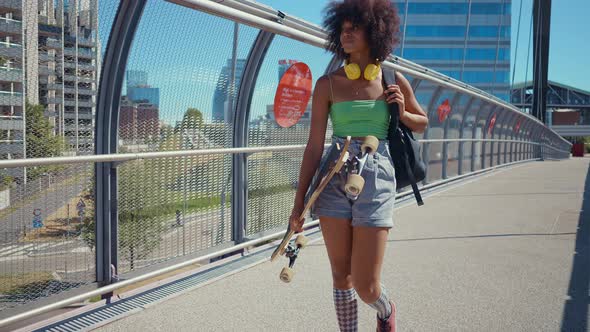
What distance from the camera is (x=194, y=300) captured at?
12.8ft

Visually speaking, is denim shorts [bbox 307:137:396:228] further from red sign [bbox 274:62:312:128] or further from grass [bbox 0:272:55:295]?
red sign [bbox 274:62:312:128]

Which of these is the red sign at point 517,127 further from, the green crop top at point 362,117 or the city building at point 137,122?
the green crop top at point 362,117

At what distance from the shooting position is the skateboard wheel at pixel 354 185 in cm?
248

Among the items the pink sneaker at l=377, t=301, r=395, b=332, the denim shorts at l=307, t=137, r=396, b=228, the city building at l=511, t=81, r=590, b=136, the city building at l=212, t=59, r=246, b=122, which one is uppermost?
the city building at l=511, t=81, r=590, b=136

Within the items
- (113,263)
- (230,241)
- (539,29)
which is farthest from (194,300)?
(539,29)

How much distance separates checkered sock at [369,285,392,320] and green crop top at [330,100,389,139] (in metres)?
0.71

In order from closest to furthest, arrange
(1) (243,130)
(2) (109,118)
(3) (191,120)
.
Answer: (2) (109,118) < (3) (191,120) < (1) (243,130)

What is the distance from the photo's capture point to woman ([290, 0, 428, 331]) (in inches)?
104

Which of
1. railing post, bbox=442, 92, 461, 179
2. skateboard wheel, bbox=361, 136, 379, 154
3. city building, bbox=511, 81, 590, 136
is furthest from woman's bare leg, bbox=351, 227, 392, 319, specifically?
city building, bbox=511, 81, 590, 136

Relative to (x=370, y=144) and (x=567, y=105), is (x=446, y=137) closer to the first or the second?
(x=370, y=144)

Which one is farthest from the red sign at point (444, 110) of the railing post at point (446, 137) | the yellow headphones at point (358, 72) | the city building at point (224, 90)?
the yellow headphones at point (358, 72)

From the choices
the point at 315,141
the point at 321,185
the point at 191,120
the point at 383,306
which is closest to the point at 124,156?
the point at 191,120

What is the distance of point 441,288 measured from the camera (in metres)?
4.27

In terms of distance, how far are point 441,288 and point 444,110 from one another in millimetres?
6832
